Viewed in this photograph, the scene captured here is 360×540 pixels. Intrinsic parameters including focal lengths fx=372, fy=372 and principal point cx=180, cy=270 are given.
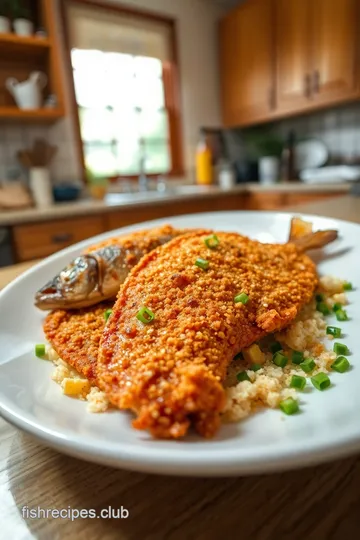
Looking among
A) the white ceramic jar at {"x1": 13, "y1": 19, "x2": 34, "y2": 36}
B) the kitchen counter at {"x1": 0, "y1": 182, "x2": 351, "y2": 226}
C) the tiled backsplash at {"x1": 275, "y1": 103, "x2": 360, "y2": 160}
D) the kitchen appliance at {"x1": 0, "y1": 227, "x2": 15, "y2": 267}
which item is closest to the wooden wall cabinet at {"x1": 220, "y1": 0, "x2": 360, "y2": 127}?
the tiled backsplash at {"x1": 275, "y1": 103, "x2": 360, "y2": 160}

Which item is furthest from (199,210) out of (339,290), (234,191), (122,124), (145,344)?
(145,344)

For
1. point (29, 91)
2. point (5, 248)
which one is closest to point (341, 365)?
point (5, 248)

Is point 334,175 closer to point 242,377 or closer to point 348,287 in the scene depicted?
point 348,287

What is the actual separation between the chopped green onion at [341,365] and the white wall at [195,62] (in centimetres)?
391

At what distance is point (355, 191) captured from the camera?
228cm

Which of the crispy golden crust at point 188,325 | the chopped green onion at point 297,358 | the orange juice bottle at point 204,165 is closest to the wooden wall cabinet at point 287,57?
the orange juice bottle at point 204,165

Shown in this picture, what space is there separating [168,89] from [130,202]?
6.43ft

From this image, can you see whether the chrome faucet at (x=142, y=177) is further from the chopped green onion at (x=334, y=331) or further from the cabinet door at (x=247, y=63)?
the chopped green onion at (x=334, y=331)

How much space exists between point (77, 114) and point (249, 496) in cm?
357

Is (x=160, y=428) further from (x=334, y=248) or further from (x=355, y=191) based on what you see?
(x=355, y=191)

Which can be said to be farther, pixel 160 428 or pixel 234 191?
pixel 234 191

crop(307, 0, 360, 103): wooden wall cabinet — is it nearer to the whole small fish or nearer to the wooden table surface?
the whole small fish

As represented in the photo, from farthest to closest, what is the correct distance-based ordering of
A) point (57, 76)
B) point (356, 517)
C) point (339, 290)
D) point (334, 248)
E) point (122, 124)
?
point (122, 124), point (57, 76), point (334, 248), point (339, 290), point (356, 517)

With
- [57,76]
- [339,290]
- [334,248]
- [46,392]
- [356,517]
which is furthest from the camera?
[57,76]
